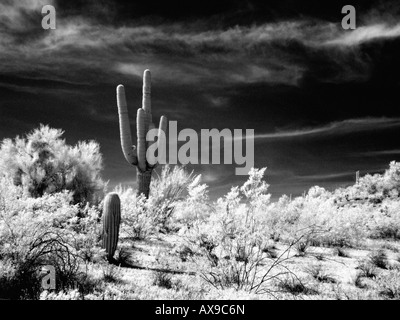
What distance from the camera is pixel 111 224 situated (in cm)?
781

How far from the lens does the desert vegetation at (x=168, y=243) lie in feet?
18.1

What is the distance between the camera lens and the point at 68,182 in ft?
42.4

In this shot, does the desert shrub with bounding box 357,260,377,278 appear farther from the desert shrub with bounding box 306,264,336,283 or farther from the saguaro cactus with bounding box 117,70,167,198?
the saguaro cactus with bounding box 117,70,167,198

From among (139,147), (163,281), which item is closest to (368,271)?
(163,281)

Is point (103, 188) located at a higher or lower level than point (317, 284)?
higher

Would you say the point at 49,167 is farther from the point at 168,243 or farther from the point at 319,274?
the point at 319,274

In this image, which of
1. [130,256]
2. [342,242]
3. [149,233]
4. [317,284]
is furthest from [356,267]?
[149,233]

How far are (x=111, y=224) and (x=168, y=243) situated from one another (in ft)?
7.86

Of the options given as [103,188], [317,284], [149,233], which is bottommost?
[317,284]

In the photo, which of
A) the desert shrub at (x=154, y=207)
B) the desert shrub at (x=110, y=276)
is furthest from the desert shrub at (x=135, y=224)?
the desert shrub at (x=110, y=276)

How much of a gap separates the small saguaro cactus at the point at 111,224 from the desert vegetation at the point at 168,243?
23 mm

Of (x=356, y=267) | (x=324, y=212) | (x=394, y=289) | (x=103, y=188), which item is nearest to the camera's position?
(x=394, y=289)
